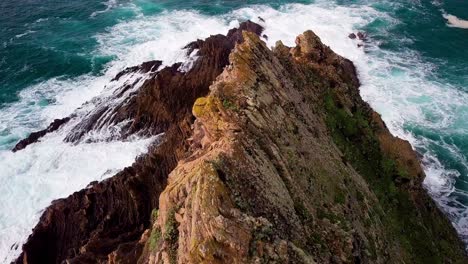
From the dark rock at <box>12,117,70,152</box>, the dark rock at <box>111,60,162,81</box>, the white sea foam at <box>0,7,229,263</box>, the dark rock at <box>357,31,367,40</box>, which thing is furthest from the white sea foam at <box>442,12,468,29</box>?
the dark rock at <box>12,117,70,152</box>

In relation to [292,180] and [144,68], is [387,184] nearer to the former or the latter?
[292,180]

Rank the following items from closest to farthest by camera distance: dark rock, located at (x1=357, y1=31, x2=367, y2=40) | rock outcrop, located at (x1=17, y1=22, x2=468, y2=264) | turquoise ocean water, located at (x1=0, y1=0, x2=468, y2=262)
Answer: rock outcrop, located at (x1=17, y1=22, x2=468, y2=264) → turquoise ocean water, located at (x1=0, y1=0, x2=468, y2=262) → dark rock, located at (x1=357, y1=31, x2=367, y2=40)

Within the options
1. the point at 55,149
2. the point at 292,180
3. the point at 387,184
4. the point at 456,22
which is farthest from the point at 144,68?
the point at 456,22

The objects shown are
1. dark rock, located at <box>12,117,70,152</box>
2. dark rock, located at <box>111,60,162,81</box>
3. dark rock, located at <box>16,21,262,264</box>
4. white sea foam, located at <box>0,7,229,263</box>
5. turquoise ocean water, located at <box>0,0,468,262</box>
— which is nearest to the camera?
dark rock, located at <box>16,21,262,264</box>

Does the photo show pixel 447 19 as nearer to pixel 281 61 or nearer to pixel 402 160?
pixel 402 160

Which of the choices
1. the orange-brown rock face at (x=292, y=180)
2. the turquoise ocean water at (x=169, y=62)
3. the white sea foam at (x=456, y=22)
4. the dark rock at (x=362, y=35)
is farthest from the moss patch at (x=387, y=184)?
the white sea foam at (x=456, y=22)

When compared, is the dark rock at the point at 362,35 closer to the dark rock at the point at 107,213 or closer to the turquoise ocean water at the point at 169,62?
the turquoise ocean water at the point at 169,62

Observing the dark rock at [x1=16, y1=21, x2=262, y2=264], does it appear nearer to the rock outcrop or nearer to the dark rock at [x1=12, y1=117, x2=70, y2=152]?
the rock outcrop

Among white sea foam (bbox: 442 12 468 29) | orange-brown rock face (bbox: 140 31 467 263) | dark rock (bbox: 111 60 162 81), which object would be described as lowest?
dark rock (bbox: 111 60 162 81)
